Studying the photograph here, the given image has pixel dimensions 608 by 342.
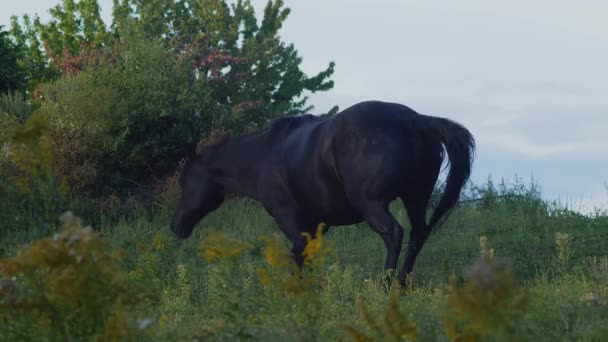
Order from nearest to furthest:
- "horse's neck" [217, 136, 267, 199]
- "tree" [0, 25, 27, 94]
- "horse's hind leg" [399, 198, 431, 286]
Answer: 1. "horse's hind leg" [399, 198, 431, 286]
2. "horse's neck" [217, 136, 267, 199]
3. "tree" [0, 25, 27, 94]

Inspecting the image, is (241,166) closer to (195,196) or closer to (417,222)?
(195,196)

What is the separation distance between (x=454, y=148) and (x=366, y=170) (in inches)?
30.9

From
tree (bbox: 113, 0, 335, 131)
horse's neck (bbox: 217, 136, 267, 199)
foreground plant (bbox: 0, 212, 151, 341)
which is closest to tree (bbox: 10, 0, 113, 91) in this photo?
tree (bbox: 113, 0, 335, 131)

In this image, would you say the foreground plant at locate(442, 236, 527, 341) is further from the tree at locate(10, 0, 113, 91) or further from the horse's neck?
the tree at locate(10, 0, 113, 91)

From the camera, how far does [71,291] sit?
3580mm

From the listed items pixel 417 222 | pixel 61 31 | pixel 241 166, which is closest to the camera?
pixel 417 222

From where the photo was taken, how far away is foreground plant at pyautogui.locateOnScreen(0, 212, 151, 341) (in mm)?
3475

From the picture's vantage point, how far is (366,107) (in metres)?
8.98

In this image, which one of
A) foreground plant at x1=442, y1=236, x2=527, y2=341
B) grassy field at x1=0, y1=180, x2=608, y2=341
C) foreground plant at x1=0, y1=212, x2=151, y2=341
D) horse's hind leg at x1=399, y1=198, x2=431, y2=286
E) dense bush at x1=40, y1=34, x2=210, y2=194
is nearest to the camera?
foreground plant at x1=442, y1=236, x2=527, y2=341

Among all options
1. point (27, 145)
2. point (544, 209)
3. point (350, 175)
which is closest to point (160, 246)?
point (350, 175)

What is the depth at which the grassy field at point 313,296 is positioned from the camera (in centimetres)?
336

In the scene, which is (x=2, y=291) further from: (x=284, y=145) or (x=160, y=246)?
(x=284, y=145)

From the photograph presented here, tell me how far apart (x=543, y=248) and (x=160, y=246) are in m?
4.02

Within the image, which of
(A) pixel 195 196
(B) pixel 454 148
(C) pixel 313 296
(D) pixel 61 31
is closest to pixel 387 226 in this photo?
(B) pixel 454 148
